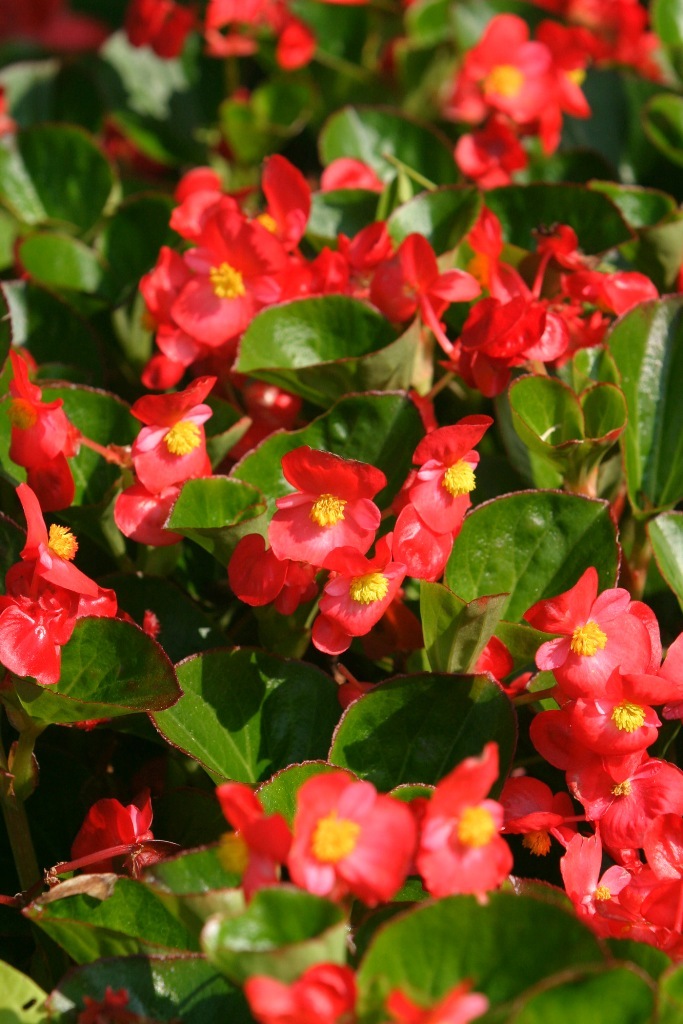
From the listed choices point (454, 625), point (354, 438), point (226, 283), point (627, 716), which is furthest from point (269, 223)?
point (627, 716)

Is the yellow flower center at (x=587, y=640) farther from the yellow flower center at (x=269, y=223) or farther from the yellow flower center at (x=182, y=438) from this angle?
the yellow flower center at (x=269, y=223)

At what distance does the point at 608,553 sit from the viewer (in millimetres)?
905

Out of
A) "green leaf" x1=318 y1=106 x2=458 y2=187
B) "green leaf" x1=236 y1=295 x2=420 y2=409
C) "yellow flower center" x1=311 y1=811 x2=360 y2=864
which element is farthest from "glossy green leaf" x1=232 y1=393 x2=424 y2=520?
"green leaf" x1=318 y1=106 x2=458 y2=187

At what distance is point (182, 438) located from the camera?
0.89 m

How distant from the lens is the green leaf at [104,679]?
30.6 inches

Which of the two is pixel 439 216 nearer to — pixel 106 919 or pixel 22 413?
pixel 22 413

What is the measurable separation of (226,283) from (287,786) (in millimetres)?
447

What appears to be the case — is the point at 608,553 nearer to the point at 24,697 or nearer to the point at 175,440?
the point at 175,440

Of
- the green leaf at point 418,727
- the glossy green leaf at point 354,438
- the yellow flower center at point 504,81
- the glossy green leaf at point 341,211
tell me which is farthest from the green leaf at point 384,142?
the green leaf at point 418,727

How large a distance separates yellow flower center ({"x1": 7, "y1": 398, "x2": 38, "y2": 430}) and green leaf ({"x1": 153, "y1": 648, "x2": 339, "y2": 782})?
22cm

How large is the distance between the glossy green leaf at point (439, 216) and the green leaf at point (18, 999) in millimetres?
750

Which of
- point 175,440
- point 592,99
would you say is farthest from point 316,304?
point 592,99

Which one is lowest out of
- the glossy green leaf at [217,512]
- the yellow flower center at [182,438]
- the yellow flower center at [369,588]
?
the yellow flower center at [369,588]

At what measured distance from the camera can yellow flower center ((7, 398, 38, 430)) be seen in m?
0.88
